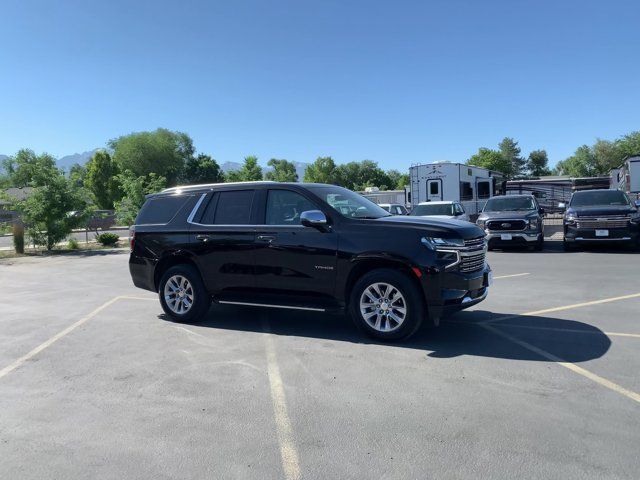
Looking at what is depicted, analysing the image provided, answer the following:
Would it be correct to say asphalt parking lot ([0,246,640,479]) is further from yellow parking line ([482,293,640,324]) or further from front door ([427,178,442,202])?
front door ([427,178,442,202])

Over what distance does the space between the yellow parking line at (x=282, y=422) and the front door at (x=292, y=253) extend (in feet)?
2.85

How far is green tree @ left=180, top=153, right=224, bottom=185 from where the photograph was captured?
251 ft

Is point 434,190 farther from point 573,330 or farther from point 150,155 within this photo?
point 150,155

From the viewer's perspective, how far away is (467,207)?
74.9 ft

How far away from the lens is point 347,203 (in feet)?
21.0

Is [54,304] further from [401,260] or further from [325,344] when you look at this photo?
[401,260]

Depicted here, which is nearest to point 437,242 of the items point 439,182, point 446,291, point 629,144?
point 446,291

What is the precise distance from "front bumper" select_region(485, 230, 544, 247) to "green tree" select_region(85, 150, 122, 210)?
60.1 metres

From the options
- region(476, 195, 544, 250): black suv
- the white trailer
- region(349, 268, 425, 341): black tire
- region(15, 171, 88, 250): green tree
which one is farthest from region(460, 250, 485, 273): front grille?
region(15, 171, 88, 250): green tree

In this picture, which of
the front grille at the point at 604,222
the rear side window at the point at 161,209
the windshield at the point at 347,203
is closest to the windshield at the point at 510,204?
the front grille at the point at 604,222

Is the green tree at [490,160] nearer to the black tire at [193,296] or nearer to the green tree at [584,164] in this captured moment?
the green tree at [584,164]

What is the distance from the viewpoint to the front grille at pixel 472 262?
5.58m

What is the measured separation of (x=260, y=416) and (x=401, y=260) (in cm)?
243

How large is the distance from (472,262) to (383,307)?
1143mm
